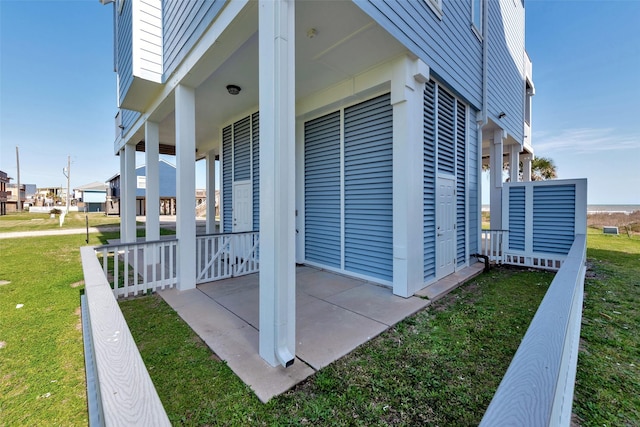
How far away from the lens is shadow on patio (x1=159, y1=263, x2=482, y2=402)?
2348 millimetres

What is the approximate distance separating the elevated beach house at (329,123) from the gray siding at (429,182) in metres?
0.03

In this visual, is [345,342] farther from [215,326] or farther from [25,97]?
[25,97]

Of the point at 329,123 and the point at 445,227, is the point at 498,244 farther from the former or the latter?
the point at 329,123

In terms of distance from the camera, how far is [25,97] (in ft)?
56.1

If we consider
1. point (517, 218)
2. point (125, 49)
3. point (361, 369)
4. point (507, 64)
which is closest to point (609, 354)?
point (361, 369)

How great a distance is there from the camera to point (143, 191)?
82.3ft

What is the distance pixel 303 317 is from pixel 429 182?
3.13 metres

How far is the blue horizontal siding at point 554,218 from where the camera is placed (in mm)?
5797

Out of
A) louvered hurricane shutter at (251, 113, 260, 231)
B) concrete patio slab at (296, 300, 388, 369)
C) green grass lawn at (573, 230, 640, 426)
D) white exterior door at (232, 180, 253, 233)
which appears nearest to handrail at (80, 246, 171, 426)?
concrete patio slab at (296, 300, 388, 369)

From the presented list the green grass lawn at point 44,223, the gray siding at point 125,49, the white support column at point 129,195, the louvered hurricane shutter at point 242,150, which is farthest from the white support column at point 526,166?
the green grass lawn at point 44,223

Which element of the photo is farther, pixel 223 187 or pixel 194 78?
pixel 223 187

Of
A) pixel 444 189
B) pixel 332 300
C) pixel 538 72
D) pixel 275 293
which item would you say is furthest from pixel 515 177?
pixel 275 293

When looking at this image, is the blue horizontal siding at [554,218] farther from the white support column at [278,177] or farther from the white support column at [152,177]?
the white support column at [152,177]

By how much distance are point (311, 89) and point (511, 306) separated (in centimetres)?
496
